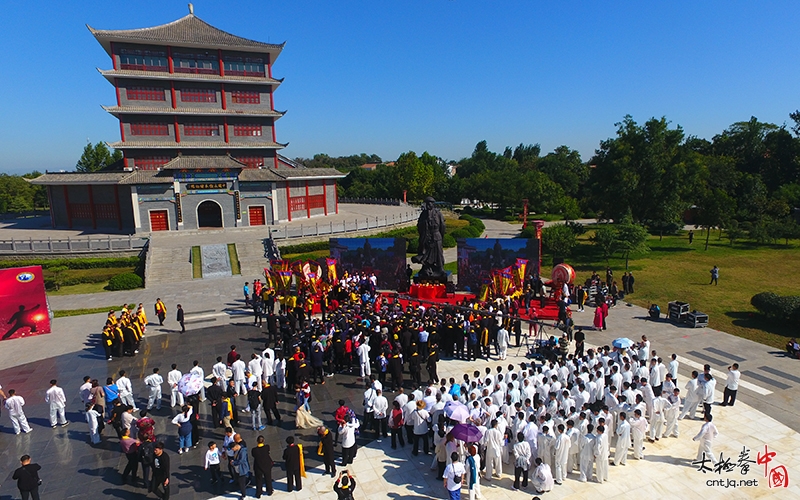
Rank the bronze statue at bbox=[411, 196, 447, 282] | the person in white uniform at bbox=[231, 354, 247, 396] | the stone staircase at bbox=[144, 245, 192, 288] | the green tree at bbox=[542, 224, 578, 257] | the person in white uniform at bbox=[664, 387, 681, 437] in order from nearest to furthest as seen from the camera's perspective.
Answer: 1. the person in white uniform at bbox=[664, 387, 681, 437]
2. the person in white uniform at bbox=[231, 354, 247, 396]
3. the bronze statue at bbox=[411, 196, 447, 282]
4. the stone staircase at bbox=[144, 245, 192, 288]
5. the green tree at bbox=[542, 224, 578, 257]

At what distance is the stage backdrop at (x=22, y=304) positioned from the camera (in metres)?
18.3

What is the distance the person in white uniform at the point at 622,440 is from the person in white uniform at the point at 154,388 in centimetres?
1082

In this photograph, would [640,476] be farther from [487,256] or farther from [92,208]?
[92,208]

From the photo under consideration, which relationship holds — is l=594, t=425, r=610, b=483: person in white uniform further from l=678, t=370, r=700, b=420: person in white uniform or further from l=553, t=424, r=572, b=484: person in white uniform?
l=678, t=370, r=700, b=420: person in white uniform

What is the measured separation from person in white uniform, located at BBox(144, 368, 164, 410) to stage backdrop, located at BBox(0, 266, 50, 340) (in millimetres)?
9708

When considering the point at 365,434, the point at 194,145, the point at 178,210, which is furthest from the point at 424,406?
the point at 194,145

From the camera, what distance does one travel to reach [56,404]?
38.8ft

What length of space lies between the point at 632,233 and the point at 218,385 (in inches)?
1006

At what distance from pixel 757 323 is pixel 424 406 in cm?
1618

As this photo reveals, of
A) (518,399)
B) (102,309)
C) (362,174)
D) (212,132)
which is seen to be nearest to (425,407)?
(518,399)

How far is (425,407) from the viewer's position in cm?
1038

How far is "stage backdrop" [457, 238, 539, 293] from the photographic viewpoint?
22719 mm

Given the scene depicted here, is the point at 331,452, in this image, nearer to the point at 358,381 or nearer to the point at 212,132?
the point at 358,381

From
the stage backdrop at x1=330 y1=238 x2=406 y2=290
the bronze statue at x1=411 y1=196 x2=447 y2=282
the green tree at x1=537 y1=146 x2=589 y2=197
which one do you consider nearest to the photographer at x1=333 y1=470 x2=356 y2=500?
the bronze statue at x1=411 y1=196 x2=447 y2=282
